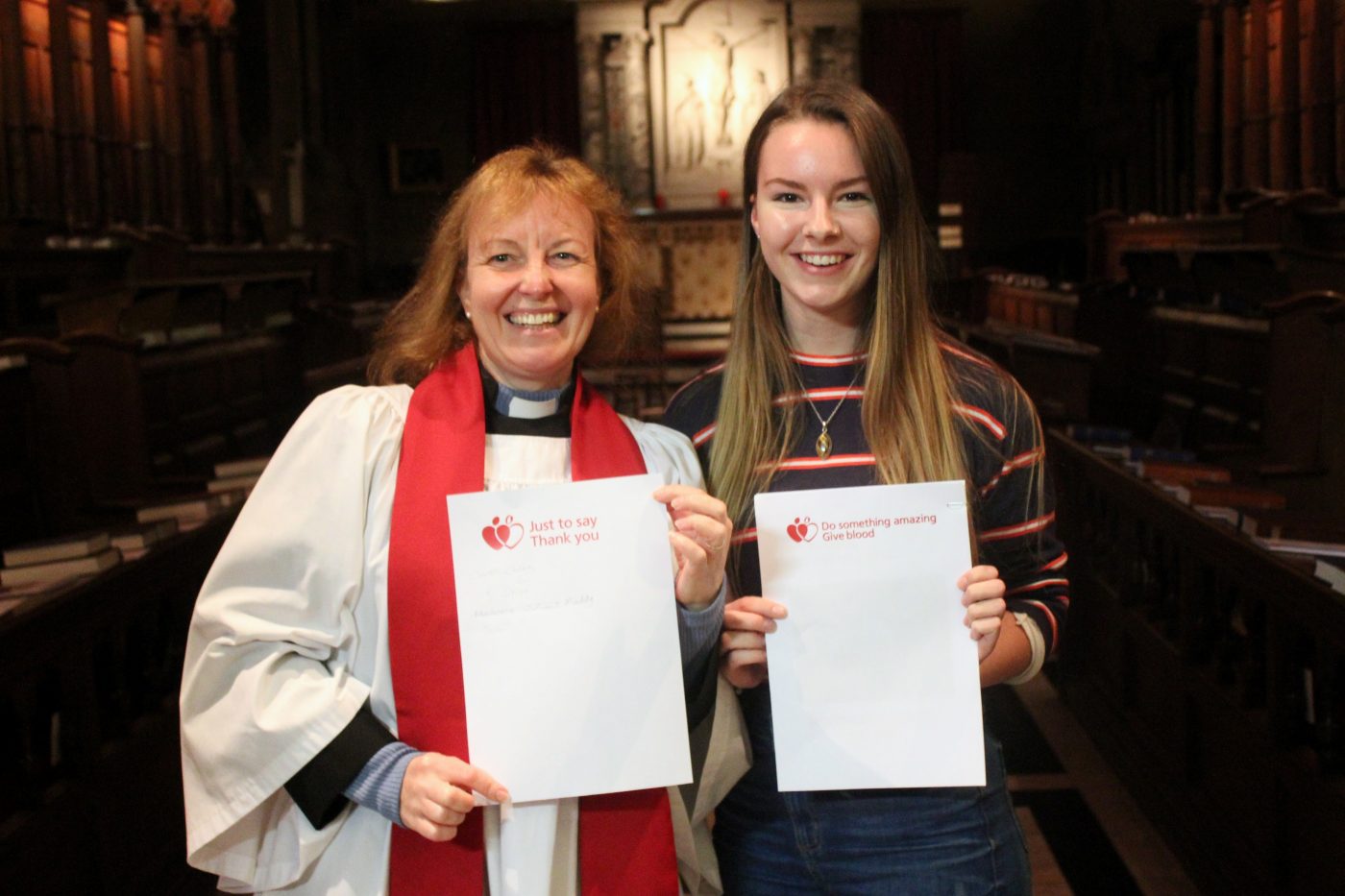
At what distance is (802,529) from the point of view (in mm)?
1528

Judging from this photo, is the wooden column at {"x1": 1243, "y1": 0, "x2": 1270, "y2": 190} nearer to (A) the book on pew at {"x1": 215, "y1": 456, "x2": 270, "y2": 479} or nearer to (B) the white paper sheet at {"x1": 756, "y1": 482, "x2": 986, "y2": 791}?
(A) the book on pew at {"x1": 215, "y1": 456, "x2": 270, "y2": 479}

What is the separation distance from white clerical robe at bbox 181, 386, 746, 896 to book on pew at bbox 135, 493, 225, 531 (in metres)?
2.16

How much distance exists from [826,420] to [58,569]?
2000mm

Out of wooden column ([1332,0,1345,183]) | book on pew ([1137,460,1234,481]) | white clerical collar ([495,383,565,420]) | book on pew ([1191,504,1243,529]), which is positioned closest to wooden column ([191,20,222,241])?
wooden column ([1332,0,1345,183])

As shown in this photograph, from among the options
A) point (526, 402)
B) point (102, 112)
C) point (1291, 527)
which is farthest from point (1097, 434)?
point (102, 112)

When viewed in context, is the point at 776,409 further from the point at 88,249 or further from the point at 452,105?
the point at 452,105

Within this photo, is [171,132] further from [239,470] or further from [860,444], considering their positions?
[860,444]

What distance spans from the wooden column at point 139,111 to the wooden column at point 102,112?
0.39 m

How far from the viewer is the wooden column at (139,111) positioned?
1082 cm

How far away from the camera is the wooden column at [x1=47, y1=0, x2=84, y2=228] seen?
9.55 metres

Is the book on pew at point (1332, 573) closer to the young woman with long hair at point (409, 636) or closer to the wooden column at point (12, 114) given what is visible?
the young woman with long hair at point (409, 636)

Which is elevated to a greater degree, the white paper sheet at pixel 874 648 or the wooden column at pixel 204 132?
the wooden column at pixel 204 132

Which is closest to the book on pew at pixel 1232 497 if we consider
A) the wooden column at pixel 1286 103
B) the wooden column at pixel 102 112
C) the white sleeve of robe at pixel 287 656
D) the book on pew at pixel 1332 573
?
the book on pew at pixel 1332 573

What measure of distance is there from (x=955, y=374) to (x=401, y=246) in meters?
14.7
